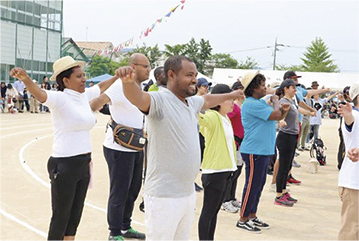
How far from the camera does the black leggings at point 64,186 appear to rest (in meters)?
4.11

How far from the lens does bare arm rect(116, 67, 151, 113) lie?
285 centimetres

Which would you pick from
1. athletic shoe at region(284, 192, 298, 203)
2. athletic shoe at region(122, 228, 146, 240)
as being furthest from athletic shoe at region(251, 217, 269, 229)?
athletic shoe at region(122, 228, 146, 240)

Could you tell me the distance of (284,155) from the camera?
7.50 metres

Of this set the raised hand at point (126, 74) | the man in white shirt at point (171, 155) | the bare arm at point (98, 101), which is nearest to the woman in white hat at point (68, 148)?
the bare arm at point (98, 101)

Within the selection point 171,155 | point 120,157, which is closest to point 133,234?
point 120,157

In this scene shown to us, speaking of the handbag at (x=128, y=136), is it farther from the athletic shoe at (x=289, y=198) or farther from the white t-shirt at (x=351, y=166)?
the athletic shoe at (x=289, y=198)

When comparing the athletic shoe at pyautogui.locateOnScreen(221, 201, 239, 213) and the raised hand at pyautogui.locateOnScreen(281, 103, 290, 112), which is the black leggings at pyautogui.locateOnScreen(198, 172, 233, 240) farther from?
the athletic shoe at pyautogui.locateOnScreen(221, 201, 239, 213)

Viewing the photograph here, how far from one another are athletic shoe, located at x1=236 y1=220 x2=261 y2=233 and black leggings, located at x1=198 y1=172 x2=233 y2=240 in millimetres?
1212

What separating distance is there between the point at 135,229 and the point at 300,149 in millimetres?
9917

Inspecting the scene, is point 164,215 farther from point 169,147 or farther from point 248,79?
point 248,79

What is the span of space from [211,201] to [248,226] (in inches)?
58.5

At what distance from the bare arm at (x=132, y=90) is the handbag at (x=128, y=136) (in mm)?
1961

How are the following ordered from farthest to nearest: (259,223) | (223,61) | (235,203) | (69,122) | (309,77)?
1. (223,61)
2. (309,77)
3. (235,203)
4. (259,223)
5. (69,122)

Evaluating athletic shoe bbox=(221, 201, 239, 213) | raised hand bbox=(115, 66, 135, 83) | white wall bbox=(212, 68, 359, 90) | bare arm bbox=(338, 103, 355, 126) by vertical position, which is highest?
white wall bbox=(212, 68, 359, 90)
